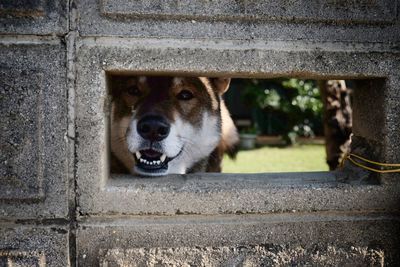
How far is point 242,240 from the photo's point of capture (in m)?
2.51

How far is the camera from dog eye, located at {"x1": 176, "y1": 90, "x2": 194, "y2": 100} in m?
3.55

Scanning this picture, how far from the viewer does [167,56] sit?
2.42m

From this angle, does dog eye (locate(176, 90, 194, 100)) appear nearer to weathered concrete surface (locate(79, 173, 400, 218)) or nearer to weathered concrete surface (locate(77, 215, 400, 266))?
weathered concrete surface (locate(79, 173, 400, 218))

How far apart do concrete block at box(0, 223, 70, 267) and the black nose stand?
0.89 meters

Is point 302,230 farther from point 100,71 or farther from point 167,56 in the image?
point 100,71

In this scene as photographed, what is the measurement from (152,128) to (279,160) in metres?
6.59

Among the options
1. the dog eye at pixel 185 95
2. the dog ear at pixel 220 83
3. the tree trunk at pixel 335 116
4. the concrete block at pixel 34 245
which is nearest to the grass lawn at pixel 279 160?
the tree trunk at pixel 335 116

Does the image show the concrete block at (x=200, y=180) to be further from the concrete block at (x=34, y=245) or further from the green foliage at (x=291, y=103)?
the green foliage at (x=291, y=103)

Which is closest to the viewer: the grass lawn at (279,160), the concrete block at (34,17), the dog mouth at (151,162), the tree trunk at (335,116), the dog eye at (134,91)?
the concrete block at (34,17)

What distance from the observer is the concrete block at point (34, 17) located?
7.63 feet

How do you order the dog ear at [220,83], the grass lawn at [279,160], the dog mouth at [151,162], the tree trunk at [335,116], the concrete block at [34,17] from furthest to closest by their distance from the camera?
the grass lawn at [279,160]
the tree trunk at [335,116]
the dog ear at [220,83]
the dog mouth at [151,162]
the concrete block at [34,17]

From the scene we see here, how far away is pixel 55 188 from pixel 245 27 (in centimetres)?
133

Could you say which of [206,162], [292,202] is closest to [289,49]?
[292,202]

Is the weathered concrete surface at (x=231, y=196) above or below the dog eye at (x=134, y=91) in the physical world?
below
